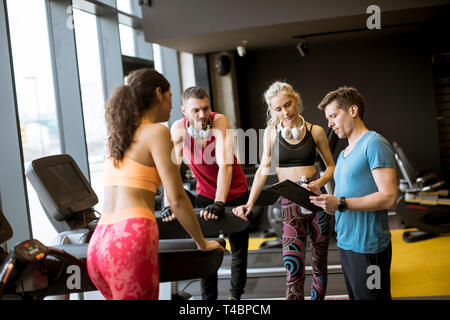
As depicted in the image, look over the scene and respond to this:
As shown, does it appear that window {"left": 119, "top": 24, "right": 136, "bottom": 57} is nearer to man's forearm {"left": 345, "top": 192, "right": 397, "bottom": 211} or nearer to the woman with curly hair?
the woman with curly hair

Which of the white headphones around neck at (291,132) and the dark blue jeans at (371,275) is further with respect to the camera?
the white headphones around neck at (291,132)

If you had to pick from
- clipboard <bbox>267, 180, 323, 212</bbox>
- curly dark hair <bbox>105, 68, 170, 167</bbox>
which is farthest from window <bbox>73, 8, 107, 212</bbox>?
curly dark hair <bbox>105, 68, 170, 167</bbox>

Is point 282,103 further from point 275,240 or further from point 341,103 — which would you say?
point 275,240

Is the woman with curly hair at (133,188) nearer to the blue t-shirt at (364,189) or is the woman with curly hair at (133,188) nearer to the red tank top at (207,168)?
the blue t-shirt at (364,189)

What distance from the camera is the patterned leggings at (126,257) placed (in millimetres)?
1821

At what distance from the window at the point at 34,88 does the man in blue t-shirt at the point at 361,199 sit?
259cm

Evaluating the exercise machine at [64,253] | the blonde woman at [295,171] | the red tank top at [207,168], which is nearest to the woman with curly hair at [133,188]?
the exercise machine at [64,253]

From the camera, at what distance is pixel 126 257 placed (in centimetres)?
182

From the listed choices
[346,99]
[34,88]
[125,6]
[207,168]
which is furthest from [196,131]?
[125,6]

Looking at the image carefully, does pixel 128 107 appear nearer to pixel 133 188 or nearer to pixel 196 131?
pixel 133 188

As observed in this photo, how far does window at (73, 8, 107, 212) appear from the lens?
178 inches

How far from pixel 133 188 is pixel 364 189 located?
108 cm

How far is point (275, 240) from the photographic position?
616cm
